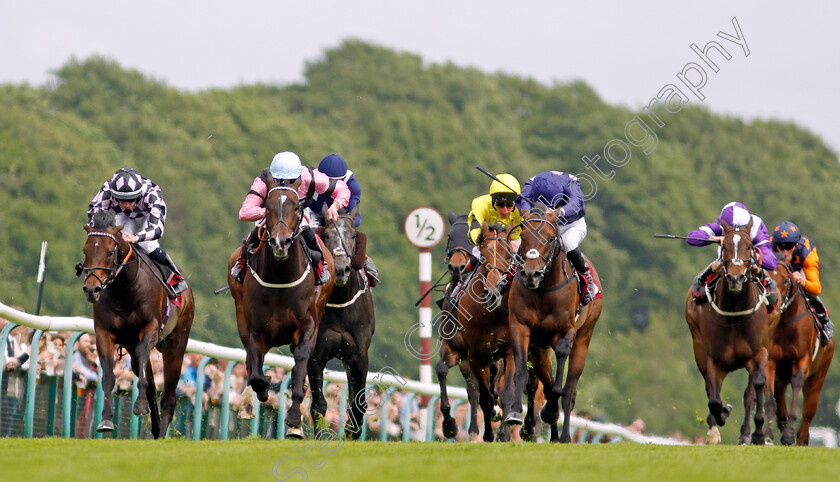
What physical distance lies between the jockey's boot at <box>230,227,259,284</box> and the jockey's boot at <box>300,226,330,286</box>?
1.12 feet

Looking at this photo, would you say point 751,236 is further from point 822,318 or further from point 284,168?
point 284,168

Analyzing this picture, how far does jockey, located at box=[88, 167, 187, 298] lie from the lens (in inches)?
410

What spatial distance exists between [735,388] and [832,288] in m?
8.52

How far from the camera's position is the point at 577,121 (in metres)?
44.2

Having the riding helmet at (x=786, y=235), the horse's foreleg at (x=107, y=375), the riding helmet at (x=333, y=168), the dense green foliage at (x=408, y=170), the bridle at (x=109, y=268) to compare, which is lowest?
the horse's foreleg at (x=107, y=375)

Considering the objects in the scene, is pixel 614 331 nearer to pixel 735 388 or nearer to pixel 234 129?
pixel 735 388

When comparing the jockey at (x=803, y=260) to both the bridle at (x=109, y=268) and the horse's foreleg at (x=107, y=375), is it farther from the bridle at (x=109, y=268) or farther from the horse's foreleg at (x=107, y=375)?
the horse's foreleg at (x=107, y=375)

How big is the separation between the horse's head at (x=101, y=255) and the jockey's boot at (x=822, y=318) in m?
6.50

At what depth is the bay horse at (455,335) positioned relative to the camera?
11570mm

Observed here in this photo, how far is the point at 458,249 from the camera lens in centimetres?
1176

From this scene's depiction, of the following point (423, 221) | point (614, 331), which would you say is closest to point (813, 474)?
point (423, 221)

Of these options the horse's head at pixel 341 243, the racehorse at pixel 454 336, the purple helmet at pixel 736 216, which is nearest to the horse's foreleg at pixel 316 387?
the horse's head at pixel 341 243

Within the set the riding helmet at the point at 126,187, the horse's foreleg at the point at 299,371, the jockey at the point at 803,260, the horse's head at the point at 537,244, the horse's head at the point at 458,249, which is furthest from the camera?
the jockey at the point at 803,260

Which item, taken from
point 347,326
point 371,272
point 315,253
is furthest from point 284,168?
point 371,272
